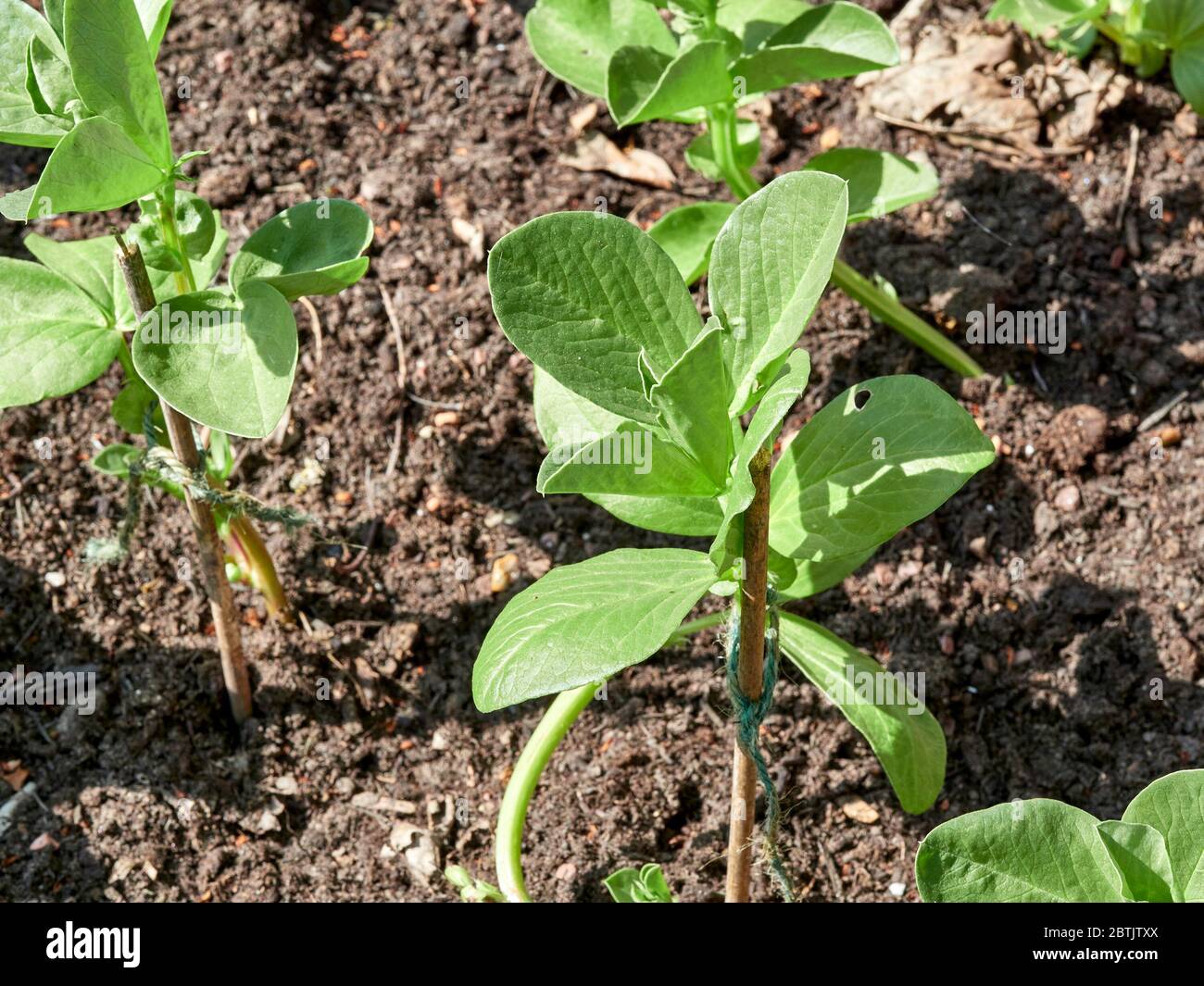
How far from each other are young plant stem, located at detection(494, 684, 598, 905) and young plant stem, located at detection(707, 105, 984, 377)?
879mm

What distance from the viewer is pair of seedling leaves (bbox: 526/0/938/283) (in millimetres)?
1837

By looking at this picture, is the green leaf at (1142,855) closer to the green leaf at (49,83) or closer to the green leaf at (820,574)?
the green leaf at (820,574)

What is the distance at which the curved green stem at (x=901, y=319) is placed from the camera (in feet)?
7.34

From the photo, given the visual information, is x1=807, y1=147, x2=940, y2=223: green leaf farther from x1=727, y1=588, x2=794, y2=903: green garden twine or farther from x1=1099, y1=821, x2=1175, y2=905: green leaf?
x1=1099, y1=821, x2=1175, y2=905: green leaf

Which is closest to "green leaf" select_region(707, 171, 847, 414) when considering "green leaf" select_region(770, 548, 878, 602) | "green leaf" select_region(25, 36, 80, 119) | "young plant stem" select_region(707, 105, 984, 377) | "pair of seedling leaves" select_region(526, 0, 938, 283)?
"green leaf" select_region(770, 548, 878, 602)

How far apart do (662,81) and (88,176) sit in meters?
0.77

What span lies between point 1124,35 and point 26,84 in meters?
2.09

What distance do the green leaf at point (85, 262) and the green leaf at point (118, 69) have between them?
34 centimetres

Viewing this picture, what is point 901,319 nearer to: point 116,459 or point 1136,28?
point 1136,28

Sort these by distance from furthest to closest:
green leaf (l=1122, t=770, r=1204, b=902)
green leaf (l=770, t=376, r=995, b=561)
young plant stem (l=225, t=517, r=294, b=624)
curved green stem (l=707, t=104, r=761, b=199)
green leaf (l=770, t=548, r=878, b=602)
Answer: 1. curved green stem (l=707, t=104, r=761, b=199)
2. young plant stem (l=225, t=517, r=294, b=624)
3. green leaf (l=770, t=548, r=878, b=602)
4. green leaf (l=770, t=376, r=995, b=561)
5. green leaf (l=1122, t=770, r=1204, b=902)

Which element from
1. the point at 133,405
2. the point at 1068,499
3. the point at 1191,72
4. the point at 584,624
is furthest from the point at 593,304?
the point at 1191,72

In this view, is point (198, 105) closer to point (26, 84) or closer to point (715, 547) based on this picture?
point (26, 84)

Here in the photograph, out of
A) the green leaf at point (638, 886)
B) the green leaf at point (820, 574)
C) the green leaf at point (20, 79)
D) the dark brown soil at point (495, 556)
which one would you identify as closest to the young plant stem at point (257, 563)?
the dark brown soil at point (495, 556)

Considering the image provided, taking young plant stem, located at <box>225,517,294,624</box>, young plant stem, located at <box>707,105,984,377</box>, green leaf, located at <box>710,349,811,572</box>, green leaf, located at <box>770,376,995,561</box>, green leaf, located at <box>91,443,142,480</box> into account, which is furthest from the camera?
young plant stem, located at <box>707,105,984,377</box>
